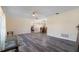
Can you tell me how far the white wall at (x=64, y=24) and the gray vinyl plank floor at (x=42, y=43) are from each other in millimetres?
99

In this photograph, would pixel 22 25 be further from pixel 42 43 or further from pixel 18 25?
pixel 42 43

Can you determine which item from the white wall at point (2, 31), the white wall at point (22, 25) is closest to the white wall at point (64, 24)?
the white wall at point (22, 25)

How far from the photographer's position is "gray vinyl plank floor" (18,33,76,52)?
4.96 feet

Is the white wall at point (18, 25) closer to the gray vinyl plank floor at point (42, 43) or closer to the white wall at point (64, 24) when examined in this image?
the gray vinyl plank floor at point (42, 43)

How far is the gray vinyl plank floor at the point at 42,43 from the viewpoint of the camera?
59.6 inches

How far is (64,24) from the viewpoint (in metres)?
1.54

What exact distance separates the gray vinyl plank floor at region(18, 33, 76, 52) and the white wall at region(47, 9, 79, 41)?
0.10m

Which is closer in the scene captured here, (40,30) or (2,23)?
(2,23)

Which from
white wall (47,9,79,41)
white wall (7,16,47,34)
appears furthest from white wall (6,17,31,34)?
white wall (47,9,79,41)

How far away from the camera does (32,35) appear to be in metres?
1.62
